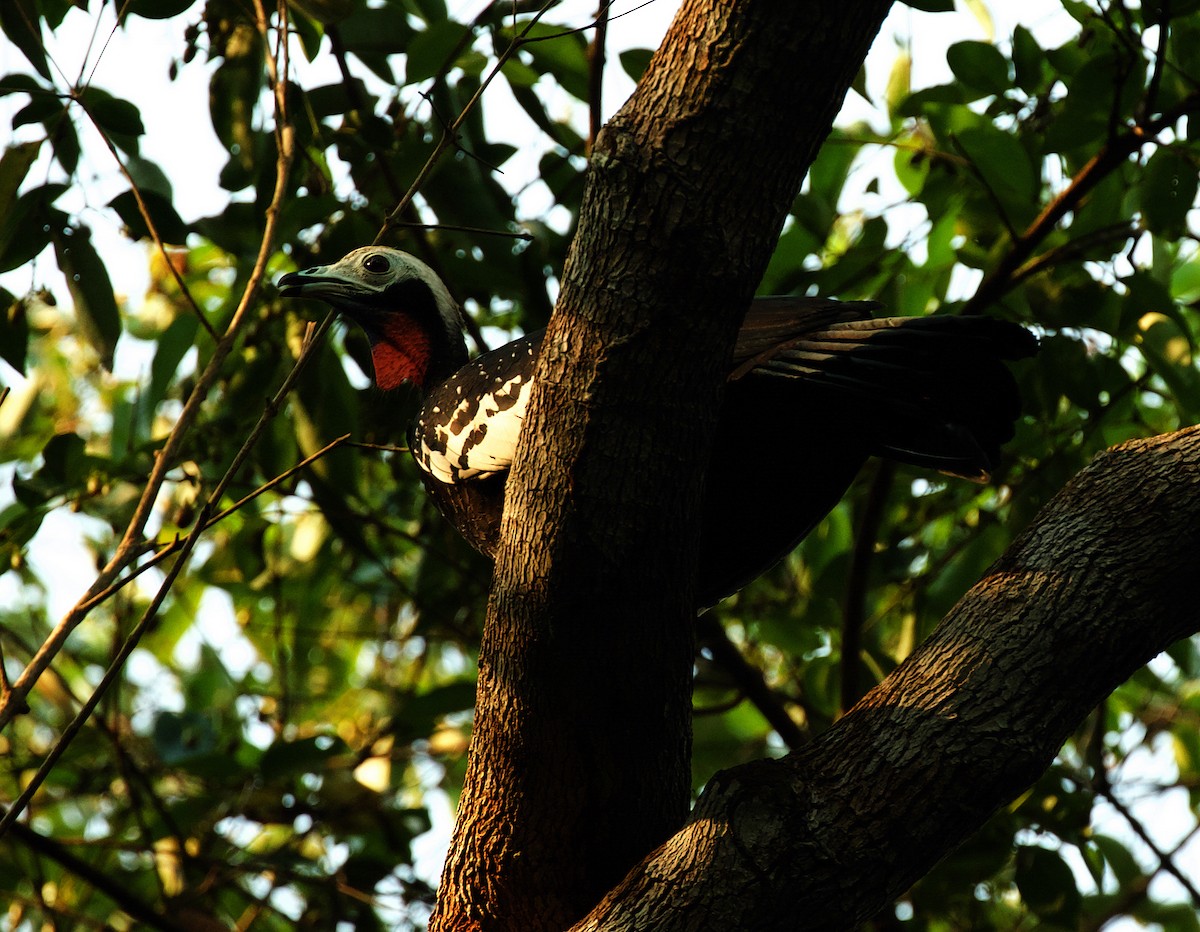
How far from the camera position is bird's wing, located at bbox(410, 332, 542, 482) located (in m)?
3.39

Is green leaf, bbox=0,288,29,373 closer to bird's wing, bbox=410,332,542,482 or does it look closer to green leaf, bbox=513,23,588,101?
bird's wing, bbox=410,332,542,482

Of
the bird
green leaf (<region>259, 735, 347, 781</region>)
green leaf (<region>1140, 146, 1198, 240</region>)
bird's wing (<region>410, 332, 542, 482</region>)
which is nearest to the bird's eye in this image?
the bird

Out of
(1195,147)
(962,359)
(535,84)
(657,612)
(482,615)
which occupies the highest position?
(535,84)

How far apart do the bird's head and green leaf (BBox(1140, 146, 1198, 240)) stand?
7.32ft

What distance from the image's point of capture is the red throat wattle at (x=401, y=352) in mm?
4395

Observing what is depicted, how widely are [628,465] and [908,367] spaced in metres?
0.77

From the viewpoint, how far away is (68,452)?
397cm

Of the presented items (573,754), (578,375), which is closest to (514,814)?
(573,754)

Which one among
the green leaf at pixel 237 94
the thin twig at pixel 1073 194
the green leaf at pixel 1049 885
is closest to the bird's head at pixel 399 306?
the green leaf at pixel 237 94

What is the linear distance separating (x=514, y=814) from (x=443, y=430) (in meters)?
1.27

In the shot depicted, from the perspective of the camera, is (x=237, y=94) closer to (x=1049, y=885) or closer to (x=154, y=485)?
(x=154, y=485)

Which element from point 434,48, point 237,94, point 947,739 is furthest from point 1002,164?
point 237,94

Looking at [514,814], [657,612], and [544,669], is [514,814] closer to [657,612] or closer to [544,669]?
[544,669]

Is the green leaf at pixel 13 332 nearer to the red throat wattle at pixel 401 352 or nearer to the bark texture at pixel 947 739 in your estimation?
the red throat wattle at pixel 401 352
